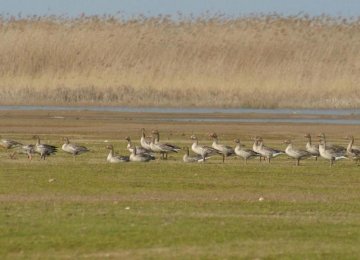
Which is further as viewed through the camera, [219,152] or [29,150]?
[219,152]

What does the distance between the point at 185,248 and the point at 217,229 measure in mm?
1692

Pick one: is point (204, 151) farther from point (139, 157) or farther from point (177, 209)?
point (177, 209)

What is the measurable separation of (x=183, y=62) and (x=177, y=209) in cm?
6427

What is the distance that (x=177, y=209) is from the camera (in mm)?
20922

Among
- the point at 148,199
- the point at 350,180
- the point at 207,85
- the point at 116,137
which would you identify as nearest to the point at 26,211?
the point at 148,199

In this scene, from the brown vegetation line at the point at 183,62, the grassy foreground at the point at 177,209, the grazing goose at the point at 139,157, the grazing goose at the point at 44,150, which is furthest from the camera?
the brown vegetation line at the point at 183,62

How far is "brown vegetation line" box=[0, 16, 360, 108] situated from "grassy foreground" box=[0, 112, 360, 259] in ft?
134

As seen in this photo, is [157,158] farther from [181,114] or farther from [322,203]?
[181,114]

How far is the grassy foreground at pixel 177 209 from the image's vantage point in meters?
16.6

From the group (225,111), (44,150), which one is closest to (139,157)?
(44,150)

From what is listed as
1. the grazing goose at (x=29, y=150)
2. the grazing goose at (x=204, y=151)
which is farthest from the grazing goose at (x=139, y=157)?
the grazing goose at (x=29, y=150)

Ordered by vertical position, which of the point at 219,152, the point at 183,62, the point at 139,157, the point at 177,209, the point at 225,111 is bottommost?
the point at 177,209

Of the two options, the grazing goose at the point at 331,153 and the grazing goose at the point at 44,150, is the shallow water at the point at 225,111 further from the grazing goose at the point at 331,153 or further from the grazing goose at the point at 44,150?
the grazing goose at the point at 331,153

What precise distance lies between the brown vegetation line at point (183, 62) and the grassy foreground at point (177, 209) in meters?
40.8
